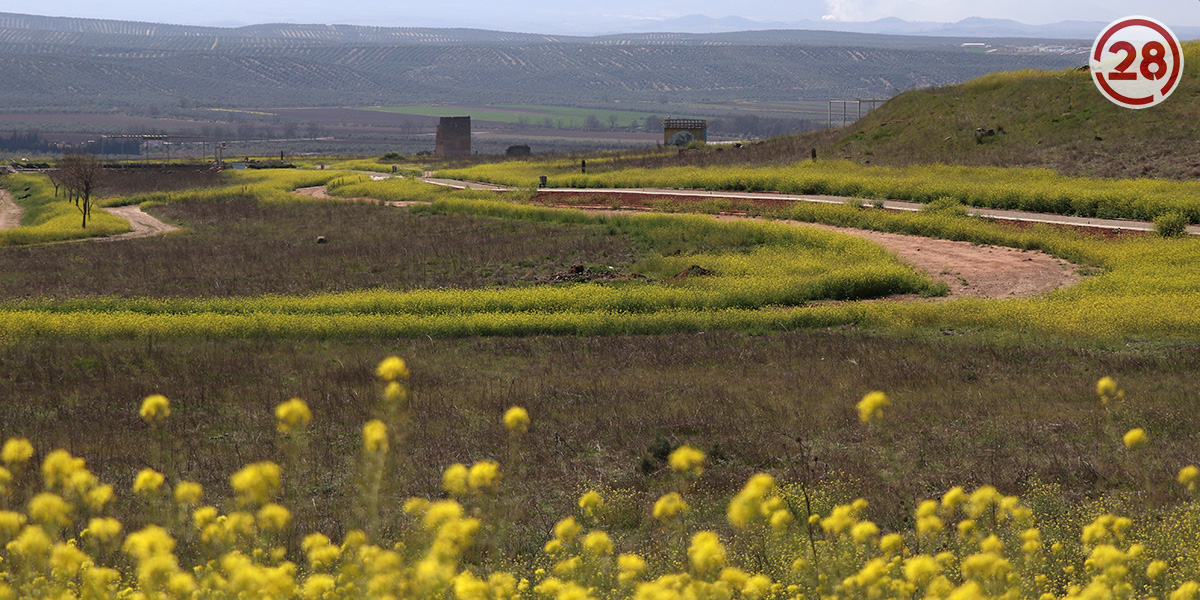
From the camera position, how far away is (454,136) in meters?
128

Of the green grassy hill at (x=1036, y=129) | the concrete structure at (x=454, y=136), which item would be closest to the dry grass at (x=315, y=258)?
the green grassy hill at (x=1036, y=129)

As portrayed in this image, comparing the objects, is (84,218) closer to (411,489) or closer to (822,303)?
(822,303)

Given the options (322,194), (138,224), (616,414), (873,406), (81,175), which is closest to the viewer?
(873,406)

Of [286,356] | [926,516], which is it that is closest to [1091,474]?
[926,516]

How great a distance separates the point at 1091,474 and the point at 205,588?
314 inches

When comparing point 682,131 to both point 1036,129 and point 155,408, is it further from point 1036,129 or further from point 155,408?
point 155,408

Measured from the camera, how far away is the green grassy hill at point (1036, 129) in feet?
142

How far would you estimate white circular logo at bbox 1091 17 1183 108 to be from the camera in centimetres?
4928

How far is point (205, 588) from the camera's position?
13.8ft

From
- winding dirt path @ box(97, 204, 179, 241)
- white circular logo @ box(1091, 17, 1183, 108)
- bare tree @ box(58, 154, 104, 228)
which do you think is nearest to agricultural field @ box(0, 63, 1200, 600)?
winding dirt path @ box(97, 204, 179, 241)

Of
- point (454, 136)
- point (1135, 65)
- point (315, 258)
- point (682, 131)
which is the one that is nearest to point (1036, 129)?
point (1135, 65)

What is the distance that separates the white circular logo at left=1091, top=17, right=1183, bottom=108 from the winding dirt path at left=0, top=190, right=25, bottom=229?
56.8 meters

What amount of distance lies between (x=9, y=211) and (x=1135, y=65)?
6580cm

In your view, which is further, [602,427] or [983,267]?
[983,267]
